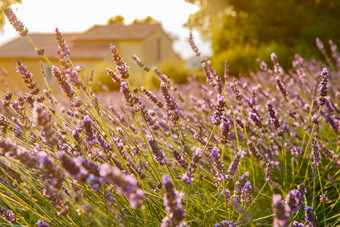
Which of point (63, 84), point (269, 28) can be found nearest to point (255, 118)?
point (63, 84)

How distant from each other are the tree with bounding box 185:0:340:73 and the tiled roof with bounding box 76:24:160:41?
9.06 metres

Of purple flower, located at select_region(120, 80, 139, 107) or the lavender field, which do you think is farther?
purple flower, located at select_region(120, 80, 139, 107)

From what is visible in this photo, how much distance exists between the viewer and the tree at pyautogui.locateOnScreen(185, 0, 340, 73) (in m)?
11.9

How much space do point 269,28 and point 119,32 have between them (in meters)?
14.4

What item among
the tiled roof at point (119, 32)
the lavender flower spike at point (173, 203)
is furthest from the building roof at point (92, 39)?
the lavender flower spike at point (173, 203)

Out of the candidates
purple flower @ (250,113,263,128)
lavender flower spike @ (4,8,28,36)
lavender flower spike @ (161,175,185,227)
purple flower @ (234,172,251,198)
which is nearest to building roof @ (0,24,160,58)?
lavender flower spike @ (4,8,28,36)

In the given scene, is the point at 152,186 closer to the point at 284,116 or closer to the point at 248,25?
the point at 284,116

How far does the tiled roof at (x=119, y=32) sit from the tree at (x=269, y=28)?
9.06 metres

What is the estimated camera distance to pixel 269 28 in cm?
1455

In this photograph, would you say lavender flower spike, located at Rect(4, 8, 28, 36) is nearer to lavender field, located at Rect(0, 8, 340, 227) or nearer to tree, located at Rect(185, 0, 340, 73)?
lavender field, located at Rect(0, 8, 340, 227)

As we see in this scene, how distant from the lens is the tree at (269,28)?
1185 centimetres

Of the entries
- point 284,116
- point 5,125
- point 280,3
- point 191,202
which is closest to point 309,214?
point 191,202

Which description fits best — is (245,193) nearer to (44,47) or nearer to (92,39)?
(92,39)

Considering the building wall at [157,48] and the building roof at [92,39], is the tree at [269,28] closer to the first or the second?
the building wall at [157,48]
